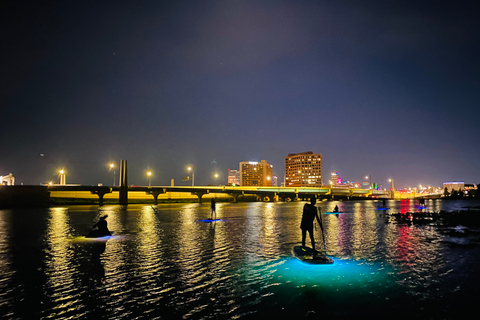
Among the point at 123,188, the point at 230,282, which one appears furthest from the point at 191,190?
the point at 230,282

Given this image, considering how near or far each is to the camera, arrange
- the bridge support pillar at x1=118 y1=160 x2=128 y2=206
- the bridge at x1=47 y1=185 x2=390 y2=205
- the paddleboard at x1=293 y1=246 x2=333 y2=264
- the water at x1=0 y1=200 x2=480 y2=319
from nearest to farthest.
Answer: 1. the water at x1=0 y1=200 x2=480 y2=319
2. the paddleboard at x1=293 y1=246 x2=333 y2=264
3. the bridge at x1=47 y1=185 x2=390 y2=205
4. the bridge support pillar at x1=118 y1=160 x2=128 y2=206

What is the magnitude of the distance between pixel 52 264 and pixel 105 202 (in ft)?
291

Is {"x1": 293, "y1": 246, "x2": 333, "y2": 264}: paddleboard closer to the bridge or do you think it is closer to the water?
the water

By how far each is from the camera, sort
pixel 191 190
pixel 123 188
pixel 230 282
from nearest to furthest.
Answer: pixel 230 282 → pixel 123 188 → pixel 191 190

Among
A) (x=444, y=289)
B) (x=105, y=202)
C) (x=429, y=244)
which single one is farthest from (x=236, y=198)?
(x=444, y=289)

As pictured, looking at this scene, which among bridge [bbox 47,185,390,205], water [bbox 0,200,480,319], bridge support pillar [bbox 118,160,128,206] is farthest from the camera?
bridge support pillar [bbox 118,160,128,206]

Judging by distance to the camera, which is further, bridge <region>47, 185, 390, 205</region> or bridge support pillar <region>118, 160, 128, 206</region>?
bridge support pillar <region>118, 160, 128, 206</region>

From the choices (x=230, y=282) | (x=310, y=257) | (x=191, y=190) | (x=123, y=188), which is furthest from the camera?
(x=191, y=190)

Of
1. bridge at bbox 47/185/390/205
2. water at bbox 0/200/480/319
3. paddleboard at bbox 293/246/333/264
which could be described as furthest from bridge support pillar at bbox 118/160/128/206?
paddleboard at bbox 293/246/333/264

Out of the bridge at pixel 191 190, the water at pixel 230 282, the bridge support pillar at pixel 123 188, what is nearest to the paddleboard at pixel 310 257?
the water at pixel 230 282

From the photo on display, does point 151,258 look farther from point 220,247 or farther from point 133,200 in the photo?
point 133,200

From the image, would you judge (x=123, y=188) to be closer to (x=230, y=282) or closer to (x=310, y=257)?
(x=310, y=257)

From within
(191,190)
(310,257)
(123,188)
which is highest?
(123,188)

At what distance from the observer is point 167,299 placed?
796 centimetres
